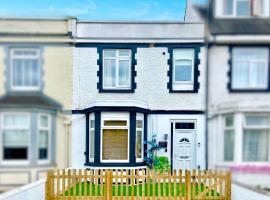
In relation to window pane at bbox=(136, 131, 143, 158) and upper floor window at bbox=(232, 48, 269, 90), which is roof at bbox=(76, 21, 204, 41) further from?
window pane at bbox=(136, 131, 143, 158)

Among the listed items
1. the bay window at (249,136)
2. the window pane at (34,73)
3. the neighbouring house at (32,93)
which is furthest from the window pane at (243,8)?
the window pane at (34,73)

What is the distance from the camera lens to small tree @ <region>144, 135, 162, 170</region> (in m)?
2.10

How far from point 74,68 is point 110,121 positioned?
0.48 meters

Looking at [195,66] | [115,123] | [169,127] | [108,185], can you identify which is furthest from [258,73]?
[108,185]

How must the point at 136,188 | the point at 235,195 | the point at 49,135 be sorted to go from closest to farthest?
the point at 49,135 → the point at 235,195 → the point at 136,188

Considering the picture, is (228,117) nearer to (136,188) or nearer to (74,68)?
(136,188)

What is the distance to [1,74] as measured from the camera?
2006 mm

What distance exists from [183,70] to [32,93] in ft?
3.49

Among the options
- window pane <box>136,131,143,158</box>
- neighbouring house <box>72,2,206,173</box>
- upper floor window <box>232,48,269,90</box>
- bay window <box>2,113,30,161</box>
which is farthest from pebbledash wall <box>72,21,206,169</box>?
bay window <box>2,113,30,161</box>

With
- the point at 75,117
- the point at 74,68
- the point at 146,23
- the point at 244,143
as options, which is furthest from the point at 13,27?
the point at 244,143

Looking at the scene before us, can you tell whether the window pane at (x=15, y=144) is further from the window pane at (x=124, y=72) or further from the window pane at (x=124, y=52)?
the window pane at (x=124, y=52)

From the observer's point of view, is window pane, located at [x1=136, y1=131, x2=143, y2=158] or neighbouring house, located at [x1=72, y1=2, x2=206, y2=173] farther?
window pane, located at [x1=136, y1=131, x2=143, y2=158]

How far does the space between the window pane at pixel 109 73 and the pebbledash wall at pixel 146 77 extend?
59 mm

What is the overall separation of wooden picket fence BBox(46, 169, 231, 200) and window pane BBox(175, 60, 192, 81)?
686 millimetres
